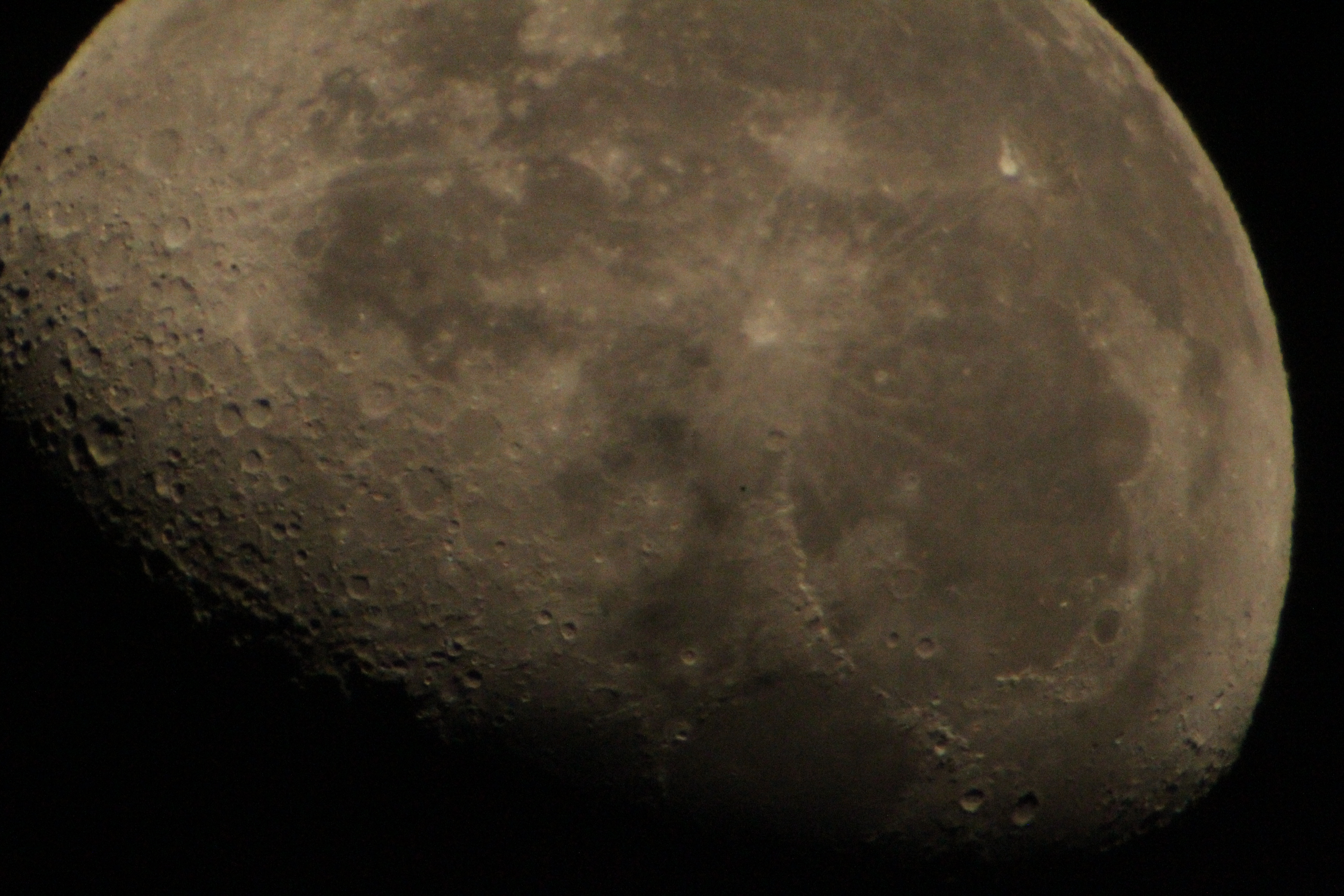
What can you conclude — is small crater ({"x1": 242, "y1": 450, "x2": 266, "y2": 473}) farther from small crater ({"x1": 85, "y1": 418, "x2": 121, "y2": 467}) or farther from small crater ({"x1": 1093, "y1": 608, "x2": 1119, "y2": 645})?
small crater ({"x1": 1093, "y1": 608, "x2": 1119, "y2": 645})

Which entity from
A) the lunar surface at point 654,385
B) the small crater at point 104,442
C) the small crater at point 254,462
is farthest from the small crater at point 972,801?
the small crater at point 104,442

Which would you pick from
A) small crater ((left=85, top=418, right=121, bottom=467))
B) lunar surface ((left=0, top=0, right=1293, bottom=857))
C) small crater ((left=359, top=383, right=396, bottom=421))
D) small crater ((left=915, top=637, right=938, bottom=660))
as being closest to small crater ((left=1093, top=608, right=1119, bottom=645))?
lunar surface ((left=0, top=0, right=1293, bottom=857))

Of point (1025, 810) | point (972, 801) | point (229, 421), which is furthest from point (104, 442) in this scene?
point (1025, 810)

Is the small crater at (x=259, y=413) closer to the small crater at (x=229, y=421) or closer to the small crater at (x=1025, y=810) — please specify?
the small crater at (x=229, y=421)

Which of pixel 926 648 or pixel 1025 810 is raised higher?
pixel 926 648

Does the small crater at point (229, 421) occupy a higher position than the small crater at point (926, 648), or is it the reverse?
the small crater at point (229, 421)

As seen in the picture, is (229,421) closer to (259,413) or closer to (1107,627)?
(259,413)
